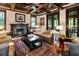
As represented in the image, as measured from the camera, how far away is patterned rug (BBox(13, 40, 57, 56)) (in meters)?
3.37

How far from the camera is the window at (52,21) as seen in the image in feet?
11.3

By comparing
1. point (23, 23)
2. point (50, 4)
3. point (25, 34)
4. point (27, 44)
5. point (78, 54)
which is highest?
point (50, 4)

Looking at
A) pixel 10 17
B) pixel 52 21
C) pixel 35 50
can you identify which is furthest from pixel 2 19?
pixel 52 21

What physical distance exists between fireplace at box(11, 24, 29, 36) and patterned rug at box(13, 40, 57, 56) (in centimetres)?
20

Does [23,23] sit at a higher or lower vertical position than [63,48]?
higher

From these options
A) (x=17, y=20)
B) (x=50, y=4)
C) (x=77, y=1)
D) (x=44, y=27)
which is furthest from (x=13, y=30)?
(x=77, y=1)

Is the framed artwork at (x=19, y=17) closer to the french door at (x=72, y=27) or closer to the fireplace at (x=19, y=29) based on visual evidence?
the fireplace at (x=19, y=29)

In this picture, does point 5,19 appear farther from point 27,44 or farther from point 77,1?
point 77,1

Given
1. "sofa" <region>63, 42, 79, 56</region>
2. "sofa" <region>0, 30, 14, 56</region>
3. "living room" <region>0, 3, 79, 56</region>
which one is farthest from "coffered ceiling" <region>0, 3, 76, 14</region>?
"sofa" <region>63, 42, 79, 56</region>

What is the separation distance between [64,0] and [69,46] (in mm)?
1011

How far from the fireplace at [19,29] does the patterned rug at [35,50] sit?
0.65 ft

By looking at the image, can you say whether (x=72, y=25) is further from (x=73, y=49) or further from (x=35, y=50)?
(x=35, y=50)

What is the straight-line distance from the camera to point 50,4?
11.1 ft

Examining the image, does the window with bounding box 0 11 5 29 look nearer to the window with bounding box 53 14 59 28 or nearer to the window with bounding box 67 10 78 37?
the window with bounding box 53 14 59 28
